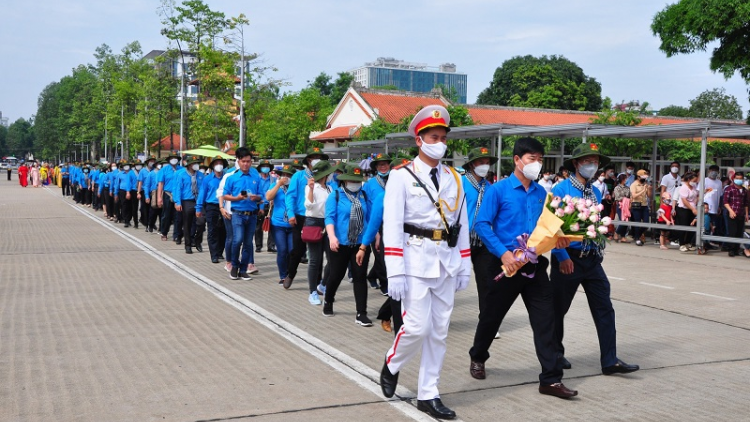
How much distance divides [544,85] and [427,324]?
64090 mm

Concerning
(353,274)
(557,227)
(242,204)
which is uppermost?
(557,227)

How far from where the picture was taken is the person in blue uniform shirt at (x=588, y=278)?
6.08 m

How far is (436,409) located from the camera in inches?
196

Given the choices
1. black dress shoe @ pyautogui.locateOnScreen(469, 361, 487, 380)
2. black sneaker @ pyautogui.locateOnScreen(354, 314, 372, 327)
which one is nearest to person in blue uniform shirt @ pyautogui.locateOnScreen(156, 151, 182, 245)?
black sneaker @ pyautogui.locateOnScreen(354, 314, 372, 327)

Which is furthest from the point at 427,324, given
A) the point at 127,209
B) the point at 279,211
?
the point at 127,209

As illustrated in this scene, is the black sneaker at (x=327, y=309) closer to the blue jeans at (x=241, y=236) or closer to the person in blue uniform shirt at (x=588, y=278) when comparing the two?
the blue jeans at (x=241, y=236)

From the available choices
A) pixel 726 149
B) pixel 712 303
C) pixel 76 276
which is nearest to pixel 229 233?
pixel 76 276

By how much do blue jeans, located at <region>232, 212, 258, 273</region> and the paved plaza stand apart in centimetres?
46

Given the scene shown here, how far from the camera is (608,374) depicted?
6211mm

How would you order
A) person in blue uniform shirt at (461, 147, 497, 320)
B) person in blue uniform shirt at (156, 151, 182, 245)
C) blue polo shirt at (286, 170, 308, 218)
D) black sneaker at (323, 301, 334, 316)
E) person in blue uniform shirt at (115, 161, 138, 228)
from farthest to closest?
1. person in blue uniform shirt at (115, 161, 138, 228)
2. person in blue uniform shirt at (156, 151, 182, 245)
3. blue polo shirt at (286, 170, 308, 218)
4. black sneaker at (323, 301, 334, 316)
5. person in blue uniform shirt at (461, 147, 497, 320)

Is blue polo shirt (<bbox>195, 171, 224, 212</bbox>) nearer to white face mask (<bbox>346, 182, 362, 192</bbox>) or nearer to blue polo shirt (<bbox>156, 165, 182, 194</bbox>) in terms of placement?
blue polo shirt (<bbox>156, 165, 182, 194</bbox>)

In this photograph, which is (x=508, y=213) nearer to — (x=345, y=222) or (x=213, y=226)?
(x=345, y=222)

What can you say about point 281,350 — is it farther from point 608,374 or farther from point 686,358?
point 686,358

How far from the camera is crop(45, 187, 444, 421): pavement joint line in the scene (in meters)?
5.49
